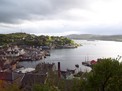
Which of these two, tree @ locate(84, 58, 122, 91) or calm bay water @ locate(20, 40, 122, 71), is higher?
tree @ locate(84, 58, 122, 91)

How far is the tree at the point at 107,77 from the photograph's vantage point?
14.5m

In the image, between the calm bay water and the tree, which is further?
the calm bay water

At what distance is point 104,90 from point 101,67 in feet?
4.34

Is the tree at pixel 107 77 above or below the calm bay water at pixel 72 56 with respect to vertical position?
above

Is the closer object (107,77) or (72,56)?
(107,77)

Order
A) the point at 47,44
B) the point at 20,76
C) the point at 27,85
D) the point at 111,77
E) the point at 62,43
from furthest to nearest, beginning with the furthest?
the point at 62,43 < the point at 47,44 < the point at 20,76 < the point at 27,85 < the point at 111,77

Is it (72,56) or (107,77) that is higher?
(107,77)

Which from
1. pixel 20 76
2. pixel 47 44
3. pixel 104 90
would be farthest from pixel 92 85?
pixel 47 44

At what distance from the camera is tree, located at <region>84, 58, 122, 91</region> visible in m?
14.5

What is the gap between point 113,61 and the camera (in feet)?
49.2

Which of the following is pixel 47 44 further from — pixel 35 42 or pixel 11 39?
pixel 11 39

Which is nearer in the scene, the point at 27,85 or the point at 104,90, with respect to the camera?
the point at 104,90

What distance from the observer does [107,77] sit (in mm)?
14523

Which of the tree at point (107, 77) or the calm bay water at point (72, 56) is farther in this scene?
the calm bay water at point (72, 56)
